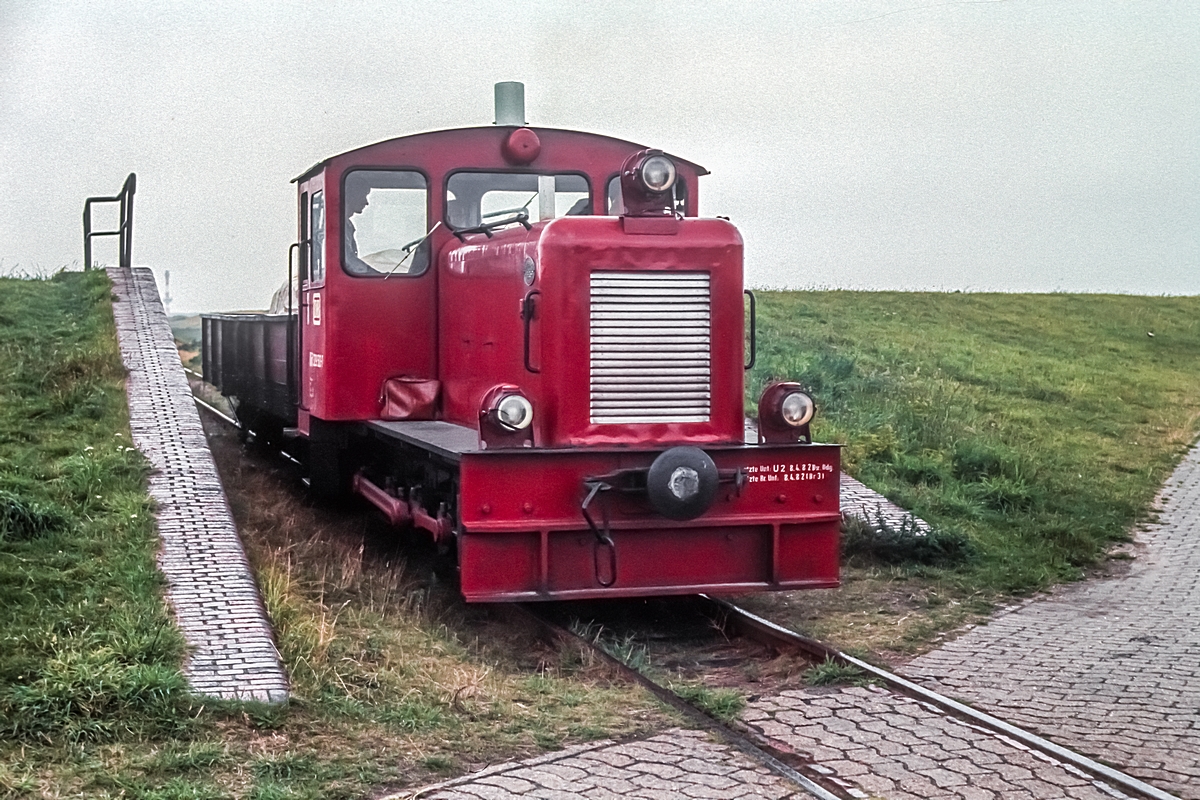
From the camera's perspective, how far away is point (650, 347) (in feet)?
25.2

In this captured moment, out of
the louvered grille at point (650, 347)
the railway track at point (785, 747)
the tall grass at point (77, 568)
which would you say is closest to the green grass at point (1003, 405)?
the railway track at point (785, 747)

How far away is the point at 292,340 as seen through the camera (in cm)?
1099

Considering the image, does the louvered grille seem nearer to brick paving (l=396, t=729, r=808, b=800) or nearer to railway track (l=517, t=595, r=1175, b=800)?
railway track (l=517, t=595, r=1175, b=800)

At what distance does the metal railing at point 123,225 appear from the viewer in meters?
19.8

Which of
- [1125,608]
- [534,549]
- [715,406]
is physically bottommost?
[1125,608]

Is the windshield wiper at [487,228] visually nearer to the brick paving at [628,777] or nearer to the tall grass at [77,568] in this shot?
the tall grass at [77,568]

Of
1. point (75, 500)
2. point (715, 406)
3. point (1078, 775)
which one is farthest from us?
point (75, 500)

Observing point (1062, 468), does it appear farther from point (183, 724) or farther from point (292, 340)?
point (183, 724)

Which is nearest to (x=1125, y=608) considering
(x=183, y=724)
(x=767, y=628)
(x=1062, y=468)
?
(x=767, y=628)

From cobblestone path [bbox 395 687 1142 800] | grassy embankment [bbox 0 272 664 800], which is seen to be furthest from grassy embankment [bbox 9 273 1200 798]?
cobblestone path [bbox 395 687 1142 800]

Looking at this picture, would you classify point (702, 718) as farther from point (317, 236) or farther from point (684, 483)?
point (317, 236)

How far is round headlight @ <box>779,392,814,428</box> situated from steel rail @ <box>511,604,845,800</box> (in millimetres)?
1662

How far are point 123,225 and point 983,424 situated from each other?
1226 centimetres

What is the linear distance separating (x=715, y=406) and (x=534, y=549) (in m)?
1.34
